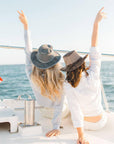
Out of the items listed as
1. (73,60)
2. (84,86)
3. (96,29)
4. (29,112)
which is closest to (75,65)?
(73,60)

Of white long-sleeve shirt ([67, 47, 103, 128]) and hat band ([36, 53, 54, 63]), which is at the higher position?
hat band ([36, 53, 54, 63])

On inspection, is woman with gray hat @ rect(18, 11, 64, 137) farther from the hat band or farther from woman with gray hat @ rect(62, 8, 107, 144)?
woman with gray hat @ rect(62, 8, 107, 144)

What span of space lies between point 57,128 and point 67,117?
0.30m

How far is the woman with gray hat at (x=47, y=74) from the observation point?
1.51 metres

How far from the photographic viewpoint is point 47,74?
5.03 ft

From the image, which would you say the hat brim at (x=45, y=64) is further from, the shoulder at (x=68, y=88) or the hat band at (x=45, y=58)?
the shoulder at (x=68, y=88)

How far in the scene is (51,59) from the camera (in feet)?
4.96

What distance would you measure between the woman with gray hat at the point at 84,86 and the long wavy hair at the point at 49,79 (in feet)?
0.45

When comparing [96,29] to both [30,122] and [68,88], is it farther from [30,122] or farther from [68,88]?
[30,122]

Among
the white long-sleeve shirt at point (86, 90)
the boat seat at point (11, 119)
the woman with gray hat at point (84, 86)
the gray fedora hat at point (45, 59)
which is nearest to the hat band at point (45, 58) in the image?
the gray fedora hat at point (45, 59)

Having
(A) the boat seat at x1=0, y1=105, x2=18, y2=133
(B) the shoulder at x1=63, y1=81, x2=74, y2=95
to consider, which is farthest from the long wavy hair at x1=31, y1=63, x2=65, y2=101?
(A) the boat seat at x1=0, y1=105, x2=18, y2=133

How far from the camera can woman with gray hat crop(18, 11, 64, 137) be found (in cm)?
151

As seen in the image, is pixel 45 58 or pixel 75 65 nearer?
pixel 75 65

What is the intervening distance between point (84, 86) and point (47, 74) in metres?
0.26
